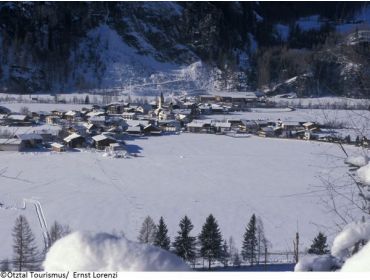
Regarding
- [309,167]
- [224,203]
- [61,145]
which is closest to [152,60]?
[61,145]

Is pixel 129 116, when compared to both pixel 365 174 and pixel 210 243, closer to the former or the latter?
pixel 210 243

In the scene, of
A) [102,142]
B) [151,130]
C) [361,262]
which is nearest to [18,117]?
[102,142]

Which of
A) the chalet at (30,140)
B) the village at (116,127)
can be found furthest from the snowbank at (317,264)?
the chalet at (30,140)

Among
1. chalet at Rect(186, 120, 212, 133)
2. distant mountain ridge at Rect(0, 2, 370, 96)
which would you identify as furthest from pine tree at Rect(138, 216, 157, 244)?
distant mountain ridge at Rect(0, 2, 370, 96)

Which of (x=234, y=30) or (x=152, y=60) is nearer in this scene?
(x=152, y=60)

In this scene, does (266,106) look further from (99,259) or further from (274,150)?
(99,259)

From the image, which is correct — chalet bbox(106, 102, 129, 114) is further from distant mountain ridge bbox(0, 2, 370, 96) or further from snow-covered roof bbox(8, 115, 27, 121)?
distant mountain ridge bbox(0, 2, 370, 96)
